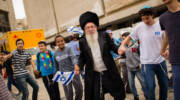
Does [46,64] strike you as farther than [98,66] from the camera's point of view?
Yes

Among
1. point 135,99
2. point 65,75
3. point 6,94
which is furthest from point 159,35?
point 6,94

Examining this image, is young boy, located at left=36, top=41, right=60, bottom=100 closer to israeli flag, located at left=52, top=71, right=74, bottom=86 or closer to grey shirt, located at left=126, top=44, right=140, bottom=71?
israeli flag, located at left=52, top=71, right=74, bottom=86

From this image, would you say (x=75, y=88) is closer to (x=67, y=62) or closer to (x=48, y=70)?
(x=67, y=62)

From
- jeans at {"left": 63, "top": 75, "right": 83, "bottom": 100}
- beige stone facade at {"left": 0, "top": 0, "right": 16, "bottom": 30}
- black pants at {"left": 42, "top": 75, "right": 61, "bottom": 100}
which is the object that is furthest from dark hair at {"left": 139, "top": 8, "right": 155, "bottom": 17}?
beige stone facade at {"left": 0, "top": 0, "right": 16, "bottom": 30}

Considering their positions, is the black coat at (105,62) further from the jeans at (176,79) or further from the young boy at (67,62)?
the young boy at (67,62)

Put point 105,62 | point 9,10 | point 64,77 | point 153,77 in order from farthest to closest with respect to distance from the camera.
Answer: point 9,10, point 64,77, point 153,77, point 105,62

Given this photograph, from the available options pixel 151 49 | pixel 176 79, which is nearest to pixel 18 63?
pixel 151 49

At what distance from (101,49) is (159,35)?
116cm

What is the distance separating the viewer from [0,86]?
1836mm

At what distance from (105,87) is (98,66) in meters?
0.36

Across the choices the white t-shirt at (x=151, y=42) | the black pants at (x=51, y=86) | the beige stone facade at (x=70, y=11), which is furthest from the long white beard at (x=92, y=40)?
the beige stone facade at (x=70, y=11)

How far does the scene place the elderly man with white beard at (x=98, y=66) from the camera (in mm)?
2689

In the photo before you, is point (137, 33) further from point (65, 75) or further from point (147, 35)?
point (65, 75)

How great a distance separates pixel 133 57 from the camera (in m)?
4.08
